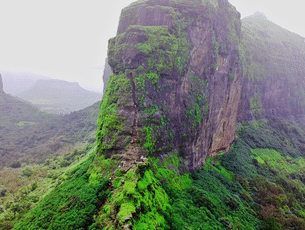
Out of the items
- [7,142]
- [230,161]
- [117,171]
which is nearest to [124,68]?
[117,171]

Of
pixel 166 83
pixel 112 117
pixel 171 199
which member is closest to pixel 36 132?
pixel 112 117

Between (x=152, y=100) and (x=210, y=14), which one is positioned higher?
(x=210, y=14)

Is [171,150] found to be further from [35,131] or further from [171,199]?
[35,131]

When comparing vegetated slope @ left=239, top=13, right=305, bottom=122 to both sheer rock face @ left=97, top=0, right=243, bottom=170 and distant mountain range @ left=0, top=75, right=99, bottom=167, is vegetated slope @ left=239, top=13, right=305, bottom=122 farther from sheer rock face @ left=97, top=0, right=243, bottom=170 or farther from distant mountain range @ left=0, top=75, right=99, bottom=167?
distant mountain range @ left=0, top=75, right=99, bottom=167

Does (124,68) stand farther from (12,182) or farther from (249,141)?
(249,141)

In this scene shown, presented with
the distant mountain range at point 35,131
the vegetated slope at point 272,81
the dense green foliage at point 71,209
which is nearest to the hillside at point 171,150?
the dense green foliage at point 71,209

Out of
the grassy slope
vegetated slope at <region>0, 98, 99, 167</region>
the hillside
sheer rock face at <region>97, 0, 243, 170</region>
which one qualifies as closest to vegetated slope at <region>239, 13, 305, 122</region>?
the hillside
